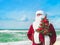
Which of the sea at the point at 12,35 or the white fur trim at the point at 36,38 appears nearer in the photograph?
the white fur trim at the point at 36,38

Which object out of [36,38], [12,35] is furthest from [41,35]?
[12,35]

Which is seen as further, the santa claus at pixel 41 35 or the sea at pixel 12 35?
the sea at pixel 12 35

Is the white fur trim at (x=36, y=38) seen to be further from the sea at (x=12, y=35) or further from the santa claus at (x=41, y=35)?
the sea at (x=12, y=35)

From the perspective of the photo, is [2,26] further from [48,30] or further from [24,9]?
[48,30]

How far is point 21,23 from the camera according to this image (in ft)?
17.4

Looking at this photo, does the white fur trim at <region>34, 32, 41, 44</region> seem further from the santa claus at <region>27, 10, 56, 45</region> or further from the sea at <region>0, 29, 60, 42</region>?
the sea at <region>0, 29, 60, 42</region>

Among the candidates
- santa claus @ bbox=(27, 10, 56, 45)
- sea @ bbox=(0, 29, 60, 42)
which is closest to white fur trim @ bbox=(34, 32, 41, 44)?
santa claus @ bbox=(27, 10, 56, 45)

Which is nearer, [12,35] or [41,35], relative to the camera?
[41,35]

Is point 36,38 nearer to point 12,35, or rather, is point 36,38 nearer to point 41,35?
point 41,35

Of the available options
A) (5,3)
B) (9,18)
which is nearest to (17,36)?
(9,18)

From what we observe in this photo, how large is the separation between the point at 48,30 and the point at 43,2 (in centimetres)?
233

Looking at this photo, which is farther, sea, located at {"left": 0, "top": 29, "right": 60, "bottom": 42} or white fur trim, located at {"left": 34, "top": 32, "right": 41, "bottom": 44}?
sea, located at {"left": 0, "top": 29, "right": 60, "bottom": 42}

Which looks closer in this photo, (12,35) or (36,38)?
(36,38)

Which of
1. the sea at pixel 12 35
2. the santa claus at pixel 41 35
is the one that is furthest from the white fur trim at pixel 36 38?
the sea at pixel 12 35
